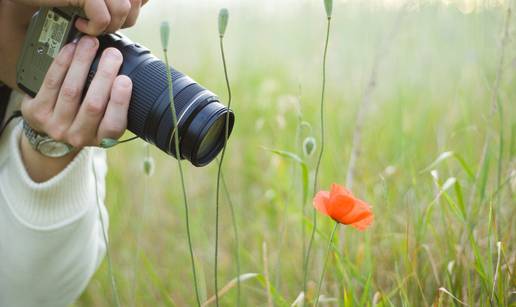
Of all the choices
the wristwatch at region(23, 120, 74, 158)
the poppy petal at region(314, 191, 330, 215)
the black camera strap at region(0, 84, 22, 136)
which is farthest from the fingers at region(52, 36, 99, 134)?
the poppy petal at region(314, 191, 330, 215)

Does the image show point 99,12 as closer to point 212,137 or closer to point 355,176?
point 212,137

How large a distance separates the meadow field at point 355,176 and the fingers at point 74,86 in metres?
0.18

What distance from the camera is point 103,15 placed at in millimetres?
792

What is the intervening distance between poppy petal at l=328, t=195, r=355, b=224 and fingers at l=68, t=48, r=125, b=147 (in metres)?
0.33

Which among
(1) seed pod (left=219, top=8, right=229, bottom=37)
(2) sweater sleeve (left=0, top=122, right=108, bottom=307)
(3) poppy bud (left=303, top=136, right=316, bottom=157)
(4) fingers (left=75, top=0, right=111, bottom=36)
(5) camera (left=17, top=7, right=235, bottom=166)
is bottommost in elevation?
(2) sweater sleeve (left=0, top=122, right=108, bottom=307)

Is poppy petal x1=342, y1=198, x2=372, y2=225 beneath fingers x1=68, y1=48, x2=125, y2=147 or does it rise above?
beneath

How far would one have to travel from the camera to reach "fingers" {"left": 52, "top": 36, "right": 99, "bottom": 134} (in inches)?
31.4

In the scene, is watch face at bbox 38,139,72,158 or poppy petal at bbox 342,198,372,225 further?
watch face at bbox 38,139,72,158

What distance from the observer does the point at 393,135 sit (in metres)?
1.47

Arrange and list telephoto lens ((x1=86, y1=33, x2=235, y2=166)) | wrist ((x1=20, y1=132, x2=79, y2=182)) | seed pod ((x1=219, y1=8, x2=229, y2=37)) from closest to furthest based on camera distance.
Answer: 1. seed pod ((x1=219, y1=8, x2=229, y2=37))
2. telephoto lens ((x1=86, y1=33, x2=235, y2=166))
3. wrist ((x1=20, y1=132, x2=79, y2=182))

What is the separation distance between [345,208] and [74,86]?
0.40 metres

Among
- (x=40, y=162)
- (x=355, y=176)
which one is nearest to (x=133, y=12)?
(x=40, y=162)

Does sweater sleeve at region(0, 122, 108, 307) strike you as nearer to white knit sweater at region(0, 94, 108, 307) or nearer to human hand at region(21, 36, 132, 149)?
white knit sweater at region(0, 94, 108, 307)

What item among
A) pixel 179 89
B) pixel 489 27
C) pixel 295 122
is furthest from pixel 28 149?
pixel 295 122
